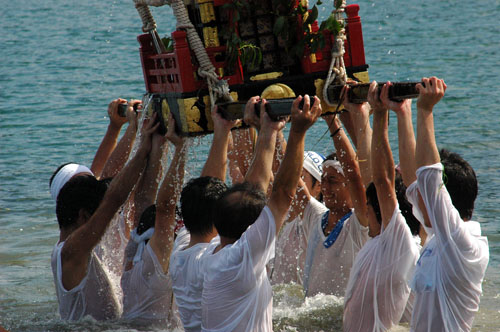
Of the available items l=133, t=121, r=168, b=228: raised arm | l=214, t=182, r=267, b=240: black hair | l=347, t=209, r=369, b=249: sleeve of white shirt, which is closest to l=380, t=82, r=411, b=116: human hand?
l=214, t=182, r=267, b=240: black hair

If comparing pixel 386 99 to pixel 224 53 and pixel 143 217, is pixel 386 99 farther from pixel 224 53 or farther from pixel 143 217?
pixel 143 217

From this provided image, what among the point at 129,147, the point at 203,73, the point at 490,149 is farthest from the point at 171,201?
the point at 490,149

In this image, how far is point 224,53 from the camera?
4.93 meters

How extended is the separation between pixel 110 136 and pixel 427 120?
347 cm

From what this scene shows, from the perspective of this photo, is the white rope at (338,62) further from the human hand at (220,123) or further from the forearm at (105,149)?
the forearm at (105,149)

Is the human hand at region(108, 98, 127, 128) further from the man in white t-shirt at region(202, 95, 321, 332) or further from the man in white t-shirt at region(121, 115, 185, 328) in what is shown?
the man in white t-shirt at region(202, 95, 321, 332)

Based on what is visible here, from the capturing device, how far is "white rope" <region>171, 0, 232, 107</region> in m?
4.78

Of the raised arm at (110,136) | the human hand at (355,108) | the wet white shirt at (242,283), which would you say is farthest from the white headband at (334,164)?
the raised arm at (110,136)

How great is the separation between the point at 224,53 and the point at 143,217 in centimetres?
133

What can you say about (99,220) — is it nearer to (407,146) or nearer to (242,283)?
(242,283)

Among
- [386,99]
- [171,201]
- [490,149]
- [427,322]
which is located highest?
[386,99]

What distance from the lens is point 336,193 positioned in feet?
18.7

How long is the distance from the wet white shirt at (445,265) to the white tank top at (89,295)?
7.74ft

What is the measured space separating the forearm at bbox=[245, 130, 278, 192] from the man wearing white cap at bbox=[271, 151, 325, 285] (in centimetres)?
184
